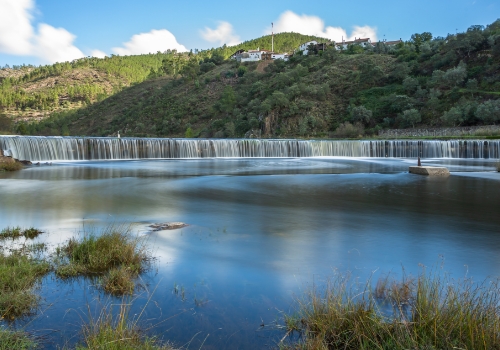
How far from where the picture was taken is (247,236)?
8.42m

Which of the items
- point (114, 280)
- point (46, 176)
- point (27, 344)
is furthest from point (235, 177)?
point (27, 344)

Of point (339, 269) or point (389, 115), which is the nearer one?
point (339, 269)

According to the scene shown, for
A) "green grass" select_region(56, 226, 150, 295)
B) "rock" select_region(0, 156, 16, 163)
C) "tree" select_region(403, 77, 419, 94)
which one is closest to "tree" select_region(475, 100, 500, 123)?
"tree" select_region(403, 77, 419, 94)

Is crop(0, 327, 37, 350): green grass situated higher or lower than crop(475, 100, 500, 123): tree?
lower

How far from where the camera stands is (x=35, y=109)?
11356 cm

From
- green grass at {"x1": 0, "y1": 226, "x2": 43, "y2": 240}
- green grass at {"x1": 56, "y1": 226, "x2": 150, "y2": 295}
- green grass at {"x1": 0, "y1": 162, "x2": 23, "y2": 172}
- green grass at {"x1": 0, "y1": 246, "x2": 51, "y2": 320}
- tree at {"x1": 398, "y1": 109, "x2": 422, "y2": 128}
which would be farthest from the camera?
tree at {"x1": 398, "y1": 109, "x2": 422, "y2": 128}

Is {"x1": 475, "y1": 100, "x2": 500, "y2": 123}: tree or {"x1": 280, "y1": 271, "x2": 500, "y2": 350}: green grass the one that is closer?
{"x1": 280, "y1": 271, "x2": 500, "y2": 350}: green grass

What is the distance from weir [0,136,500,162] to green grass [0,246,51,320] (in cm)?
2496

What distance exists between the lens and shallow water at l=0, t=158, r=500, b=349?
447cm

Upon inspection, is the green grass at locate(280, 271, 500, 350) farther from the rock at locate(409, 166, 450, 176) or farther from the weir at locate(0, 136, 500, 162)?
the weir at locate(0, 136, 500, 162)

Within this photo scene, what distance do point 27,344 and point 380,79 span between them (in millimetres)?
66713

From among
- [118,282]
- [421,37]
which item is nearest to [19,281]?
[118,282]

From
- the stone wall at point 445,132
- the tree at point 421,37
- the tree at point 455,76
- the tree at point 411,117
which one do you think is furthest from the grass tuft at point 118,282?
the tree at point 421,37

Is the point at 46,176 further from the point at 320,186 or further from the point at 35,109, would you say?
the point at 35,109
